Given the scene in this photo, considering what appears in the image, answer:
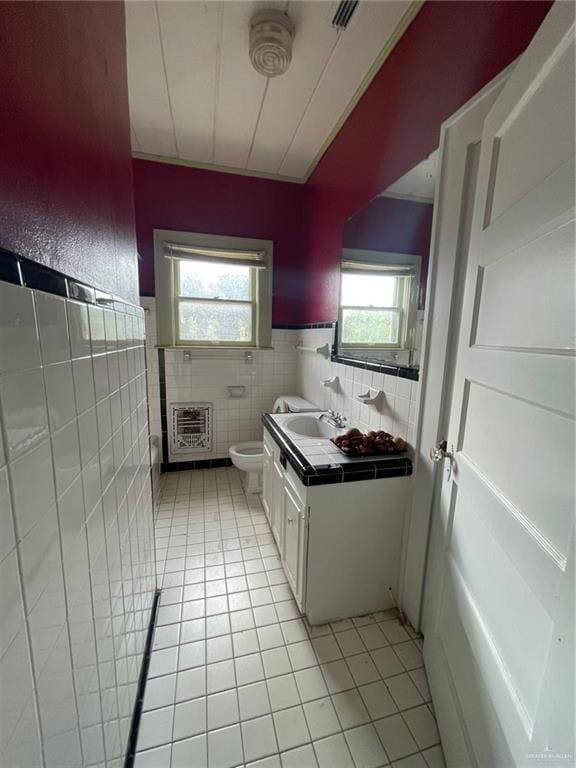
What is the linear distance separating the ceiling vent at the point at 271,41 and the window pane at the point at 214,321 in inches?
66.4

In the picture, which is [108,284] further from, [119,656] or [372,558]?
[372,558]

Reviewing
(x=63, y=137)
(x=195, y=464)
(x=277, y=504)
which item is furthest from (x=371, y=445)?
(x=195, y=464)

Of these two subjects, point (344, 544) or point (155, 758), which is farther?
point (344, 544)

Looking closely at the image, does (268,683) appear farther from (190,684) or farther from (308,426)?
(308,426)

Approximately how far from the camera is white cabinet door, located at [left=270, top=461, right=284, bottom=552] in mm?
1720

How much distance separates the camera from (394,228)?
63.1 inches

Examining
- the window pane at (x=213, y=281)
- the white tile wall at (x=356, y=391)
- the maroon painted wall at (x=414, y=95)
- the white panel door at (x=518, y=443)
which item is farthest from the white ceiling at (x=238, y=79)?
the white tile wall at (x=356, y=391)

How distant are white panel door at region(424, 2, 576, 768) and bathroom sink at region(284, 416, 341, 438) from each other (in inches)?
41.2

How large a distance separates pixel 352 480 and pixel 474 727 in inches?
30.5

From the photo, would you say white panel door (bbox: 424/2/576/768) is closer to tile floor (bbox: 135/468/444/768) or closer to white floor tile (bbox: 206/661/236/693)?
tile floor (bbox: 135/468/444/768)

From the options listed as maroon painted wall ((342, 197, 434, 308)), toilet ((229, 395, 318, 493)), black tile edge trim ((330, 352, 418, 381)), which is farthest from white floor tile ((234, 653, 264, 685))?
maroon painted wall ((342, 197, 434, 308))

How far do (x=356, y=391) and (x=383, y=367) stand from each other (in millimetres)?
333

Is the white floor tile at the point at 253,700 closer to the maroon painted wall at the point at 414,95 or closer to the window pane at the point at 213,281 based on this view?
the maroon painted wall at the point at 414,95

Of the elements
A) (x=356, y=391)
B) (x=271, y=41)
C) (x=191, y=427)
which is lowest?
(x=191, y=427)
